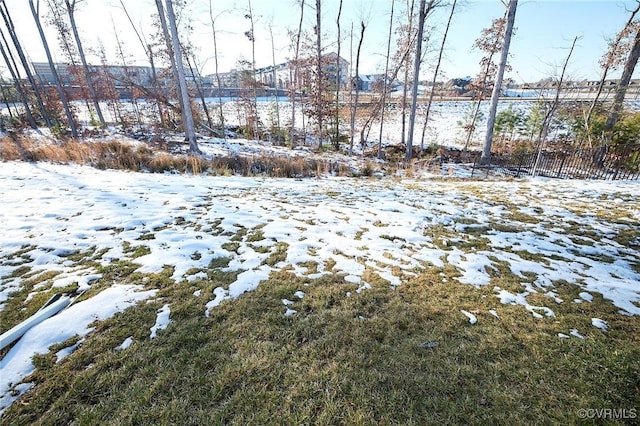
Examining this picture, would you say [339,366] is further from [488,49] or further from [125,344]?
[488,49]

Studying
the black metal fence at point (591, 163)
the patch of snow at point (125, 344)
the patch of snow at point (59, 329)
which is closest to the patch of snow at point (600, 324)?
the patch of snow at point (125, 344)

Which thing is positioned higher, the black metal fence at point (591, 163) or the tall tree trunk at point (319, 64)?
the tall tree trunk at point (319, 64)

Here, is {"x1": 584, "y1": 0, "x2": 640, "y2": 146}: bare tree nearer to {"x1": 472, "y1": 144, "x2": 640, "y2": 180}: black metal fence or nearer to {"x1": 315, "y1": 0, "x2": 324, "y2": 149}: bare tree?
{"x1": 472, "y1": 144, "x2": 640, "y2": 180}: black metal fence

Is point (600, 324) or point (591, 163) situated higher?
point (600, 324)

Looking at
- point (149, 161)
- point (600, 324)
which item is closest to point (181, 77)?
point (149, 161)

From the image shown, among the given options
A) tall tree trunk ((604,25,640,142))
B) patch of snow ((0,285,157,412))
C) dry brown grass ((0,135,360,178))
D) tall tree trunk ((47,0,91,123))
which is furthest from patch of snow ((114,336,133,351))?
tall tree trunk ((47,0,91,123))

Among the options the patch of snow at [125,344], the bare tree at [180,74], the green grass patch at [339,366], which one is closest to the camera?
the green grass patch at [339,366]

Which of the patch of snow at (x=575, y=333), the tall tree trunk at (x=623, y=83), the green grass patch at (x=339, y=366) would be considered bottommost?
the patch of snow at (x=575, y=333)

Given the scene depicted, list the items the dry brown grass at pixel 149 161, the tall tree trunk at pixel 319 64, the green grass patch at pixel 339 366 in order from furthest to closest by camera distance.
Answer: the tall tree trunk at pixel 319 64, the dry brown grass at pixel 149 161, the green grass patch at pixel 339 366

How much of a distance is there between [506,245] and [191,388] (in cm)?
402

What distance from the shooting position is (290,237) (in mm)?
3695

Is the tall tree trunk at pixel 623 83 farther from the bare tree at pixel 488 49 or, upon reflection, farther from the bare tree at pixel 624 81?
the bare tree at pixel 488 49

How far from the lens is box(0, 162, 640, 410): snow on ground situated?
2.53m

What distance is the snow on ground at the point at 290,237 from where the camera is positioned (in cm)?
253
